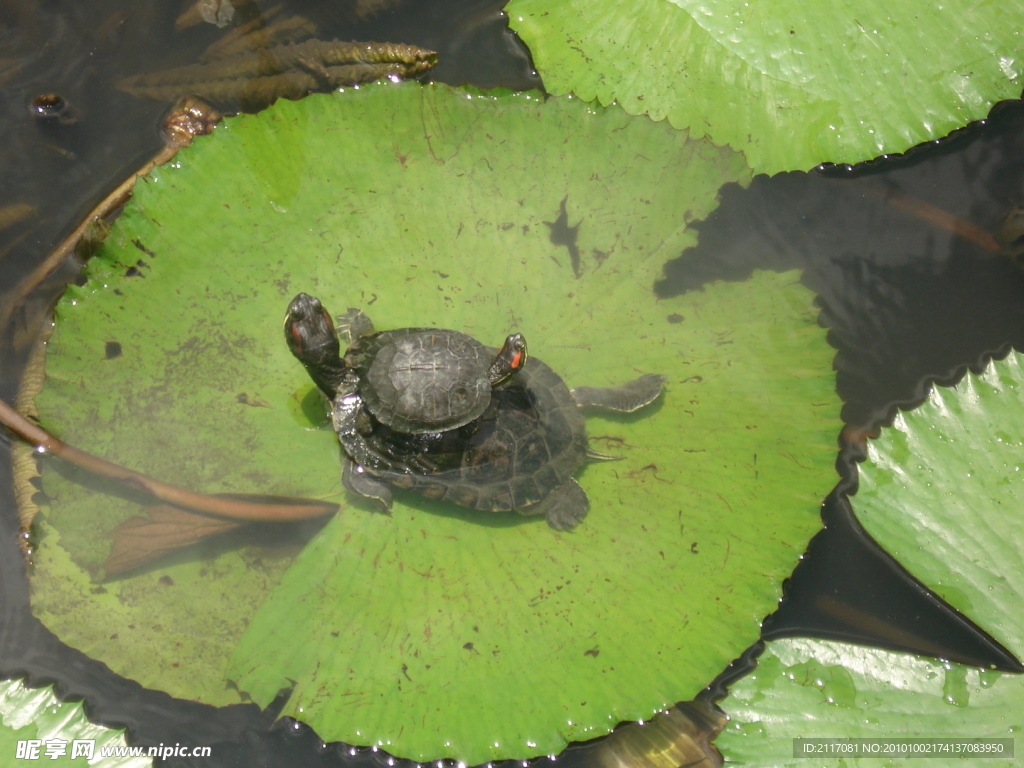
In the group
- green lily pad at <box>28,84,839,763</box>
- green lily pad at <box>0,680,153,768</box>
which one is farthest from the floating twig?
green lily pad at <box>0,680,153,768</box>

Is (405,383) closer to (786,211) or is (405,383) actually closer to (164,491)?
(164,491)

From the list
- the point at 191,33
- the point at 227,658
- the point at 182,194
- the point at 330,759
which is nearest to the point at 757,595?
the point at 330,759

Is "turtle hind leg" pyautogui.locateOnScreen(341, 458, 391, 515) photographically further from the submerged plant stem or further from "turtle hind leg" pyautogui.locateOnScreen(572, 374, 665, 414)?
"turtle hind leg" pyautogui.locateOnScreen(572, 374, 665, 414)

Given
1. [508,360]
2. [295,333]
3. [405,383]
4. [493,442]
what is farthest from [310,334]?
[493,442]

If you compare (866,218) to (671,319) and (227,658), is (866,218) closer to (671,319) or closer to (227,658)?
(671,319)

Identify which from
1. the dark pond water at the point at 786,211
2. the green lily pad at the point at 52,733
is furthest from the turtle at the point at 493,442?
the green lily pad at the point at 52,733

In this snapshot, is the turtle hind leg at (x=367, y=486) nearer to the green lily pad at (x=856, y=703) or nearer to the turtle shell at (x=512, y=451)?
the turtle shell at (x=512, y=451)
